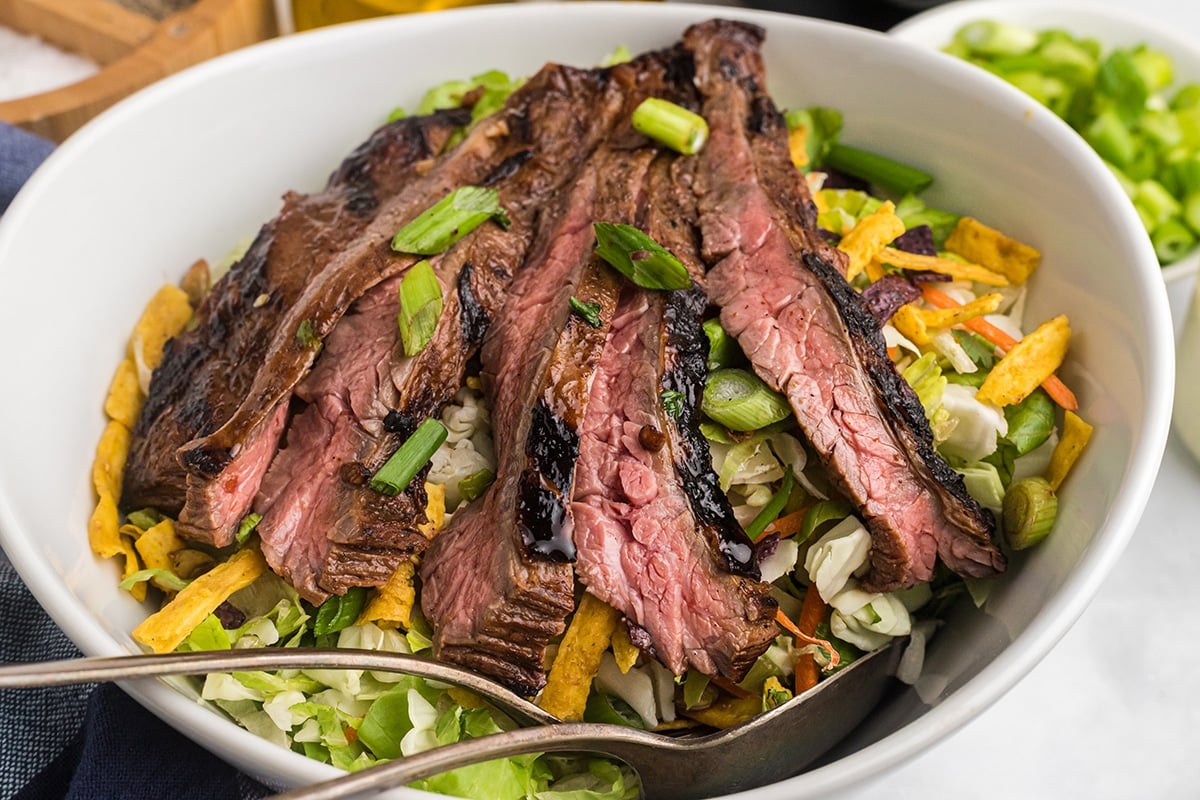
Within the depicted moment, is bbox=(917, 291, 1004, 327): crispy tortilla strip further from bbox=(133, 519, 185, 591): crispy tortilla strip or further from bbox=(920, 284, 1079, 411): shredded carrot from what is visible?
bbox=(133, 519, 185, 591): crispy tortilla strip

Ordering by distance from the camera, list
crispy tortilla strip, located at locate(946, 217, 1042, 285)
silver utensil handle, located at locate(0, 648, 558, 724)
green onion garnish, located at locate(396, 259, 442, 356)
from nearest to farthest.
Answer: silver utensil handle, located at locate(0, 648, 558, 724)
green onion garnish, located at locate(396, 259, 442, 356)
crispy tortilla strip, located at locate(946, 217, 1042, 285)

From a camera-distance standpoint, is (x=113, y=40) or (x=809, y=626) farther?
(x=113, y=40)

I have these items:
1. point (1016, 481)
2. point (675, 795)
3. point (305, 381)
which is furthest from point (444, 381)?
point (1016, 481)

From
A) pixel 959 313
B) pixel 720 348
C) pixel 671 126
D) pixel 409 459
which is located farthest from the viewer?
pixel 671 126

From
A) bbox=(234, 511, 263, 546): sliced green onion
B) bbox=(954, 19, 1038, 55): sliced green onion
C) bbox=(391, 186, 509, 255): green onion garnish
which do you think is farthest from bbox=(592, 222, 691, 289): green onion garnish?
bbox=(954, 19, 1038, 55): sliced green onion

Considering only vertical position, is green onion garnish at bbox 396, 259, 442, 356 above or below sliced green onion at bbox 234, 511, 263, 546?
above

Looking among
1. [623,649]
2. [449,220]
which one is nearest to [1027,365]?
[623,649]

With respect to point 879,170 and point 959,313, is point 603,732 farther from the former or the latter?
point 879,170
